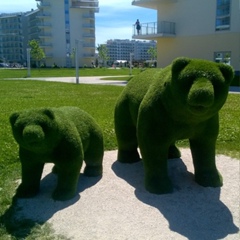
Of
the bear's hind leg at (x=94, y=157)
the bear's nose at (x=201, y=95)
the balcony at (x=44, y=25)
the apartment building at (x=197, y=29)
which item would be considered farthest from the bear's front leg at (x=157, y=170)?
the balcony at (x=44, y=25)

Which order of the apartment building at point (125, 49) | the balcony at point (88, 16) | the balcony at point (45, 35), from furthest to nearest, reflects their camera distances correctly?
the apartment building at point (125, 49) → the balcony at point (88, 16) → the balcony at point (45, 35)

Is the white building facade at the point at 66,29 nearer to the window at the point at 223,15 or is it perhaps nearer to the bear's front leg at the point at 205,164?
the window at the point at 223,15

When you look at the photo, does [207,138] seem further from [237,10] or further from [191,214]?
[237,10]

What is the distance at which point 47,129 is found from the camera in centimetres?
399

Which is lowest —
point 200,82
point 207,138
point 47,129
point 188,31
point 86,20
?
point 207,138

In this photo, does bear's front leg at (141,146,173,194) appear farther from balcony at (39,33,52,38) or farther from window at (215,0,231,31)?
balcony at (39,33,52,38)

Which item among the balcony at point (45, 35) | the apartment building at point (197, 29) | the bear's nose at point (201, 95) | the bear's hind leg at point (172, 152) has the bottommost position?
the bear's hind leg at point (172, 152)

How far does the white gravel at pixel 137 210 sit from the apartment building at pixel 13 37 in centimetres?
10695

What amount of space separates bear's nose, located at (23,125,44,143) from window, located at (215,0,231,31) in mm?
23130

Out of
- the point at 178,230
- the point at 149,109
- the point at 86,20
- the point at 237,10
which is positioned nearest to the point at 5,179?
the point at 149,109

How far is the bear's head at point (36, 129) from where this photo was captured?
3806 mm

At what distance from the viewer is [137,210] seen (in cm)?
417

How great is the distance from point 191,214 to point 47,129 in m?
2.04

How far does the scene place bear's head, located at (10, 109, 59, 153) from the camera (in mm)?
3806
